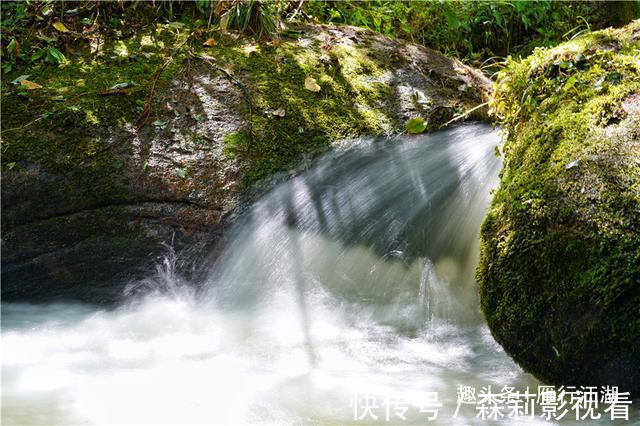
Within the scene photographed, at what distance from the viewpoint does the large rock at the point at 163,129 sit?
13.2 feet

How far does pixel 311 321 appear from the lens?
12.2 feet

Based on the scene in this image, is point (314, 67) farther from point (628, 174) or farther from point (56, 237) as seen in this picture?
point (628, 174)

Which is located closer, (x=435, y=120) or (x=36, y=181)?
(x=36, y=181)

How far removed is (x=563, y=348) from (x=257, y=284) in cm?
181

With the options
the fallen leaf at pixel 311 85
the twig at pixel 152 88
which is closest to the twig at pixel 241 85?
the twig at pixel 152 88

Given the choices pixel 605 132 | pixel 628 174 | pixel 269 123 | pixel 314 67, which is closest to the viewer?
pixel 628 174

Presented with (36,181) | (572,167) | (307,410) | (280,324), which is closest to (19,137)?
(36,181)

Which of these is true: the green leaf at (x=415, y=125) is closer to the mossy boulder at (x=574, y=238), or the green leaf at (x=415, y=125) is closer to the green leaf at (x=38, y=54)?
the mossy boulder at (x=574, y=238)

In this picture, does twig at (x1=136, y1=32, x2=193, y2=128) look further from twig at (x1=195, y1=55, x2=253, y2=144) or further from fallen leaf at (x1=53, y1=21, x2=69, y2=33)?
fallen leaf at (x1=53, y1=21, x2=69, y2=33)

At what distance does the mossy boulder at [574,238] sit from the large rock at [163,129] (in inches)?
64.3

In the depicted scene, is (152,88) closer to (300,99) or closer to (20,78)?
(20,78)

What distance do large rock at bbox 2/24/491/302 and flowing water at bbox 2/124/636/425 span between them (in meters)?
0.19

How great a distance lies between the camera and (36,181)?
4070mm

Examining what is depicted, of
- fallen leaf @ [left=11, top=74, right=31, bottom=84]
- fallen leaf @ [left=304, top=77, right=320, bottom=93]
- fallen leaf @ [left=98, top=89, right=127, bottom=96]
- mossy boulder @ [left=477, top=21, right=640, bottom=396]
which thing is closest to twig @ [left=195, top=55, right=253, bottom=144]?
fallen leaf @ [left=304, top=77, right=320, bottom=93]
